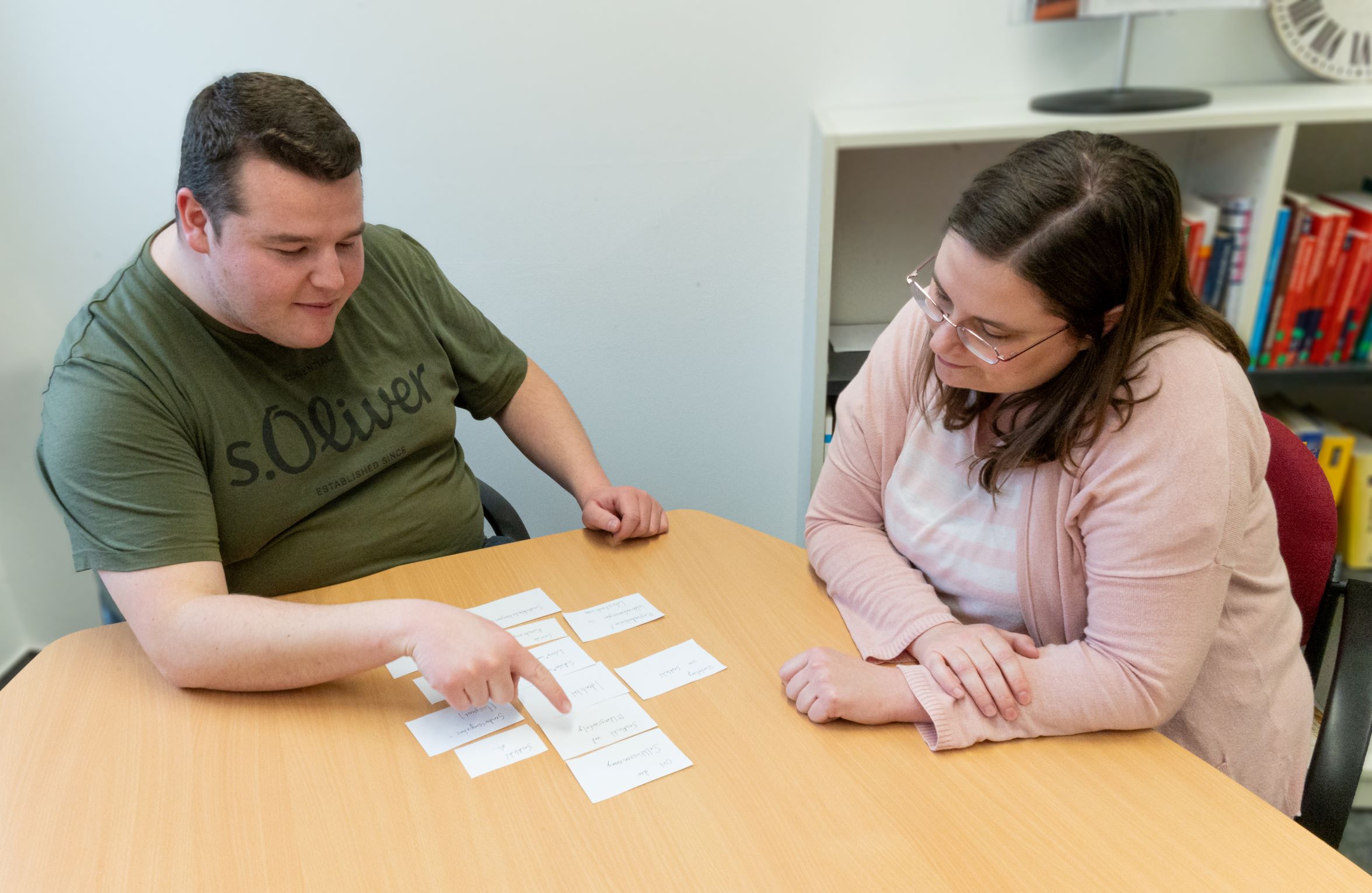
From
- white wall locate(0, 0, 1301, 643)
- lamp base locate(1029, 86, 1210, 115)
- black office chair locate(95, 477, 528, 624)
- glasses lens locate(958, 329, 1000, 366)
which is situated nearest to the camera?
glasses lens locate(958, 329, 1000, 366)

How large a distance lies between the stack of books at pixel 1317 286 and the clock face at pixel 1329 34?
253mm

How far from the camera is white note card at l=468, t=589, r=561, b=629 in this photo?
4.13 feet

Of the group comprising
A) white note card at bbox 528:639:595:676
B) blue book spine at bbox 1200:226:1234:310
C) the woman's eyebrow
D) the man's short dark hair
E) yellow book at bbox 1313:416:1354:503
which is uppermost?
the man's short dark hair

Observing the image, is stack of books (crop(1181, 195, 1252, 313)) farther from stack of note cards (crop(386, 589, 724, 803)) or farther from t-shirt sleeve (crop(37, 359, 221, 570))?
t-shirt sleeve (crop(37, 359, 221, 570))

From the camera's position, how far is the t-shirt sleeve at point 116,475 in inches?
44.7

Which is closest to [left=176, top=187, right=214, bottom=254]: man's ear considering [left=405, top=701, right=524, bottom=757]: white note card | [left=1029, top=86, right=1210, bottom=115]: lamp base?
[left=405, top=701, right=524, bottom=757]: white note card

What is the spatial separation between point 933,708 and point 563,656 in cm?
43

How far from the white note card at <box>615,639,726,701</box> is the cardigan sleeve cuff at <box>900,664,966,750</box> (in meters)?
0.22

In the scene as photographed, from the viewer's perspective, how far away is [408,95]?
1.97 m

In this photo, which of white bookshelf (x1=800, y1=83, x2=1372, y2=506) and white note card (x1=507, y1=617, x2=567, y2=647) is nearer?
white note card (x1=507, y1=617, x2=567, y2=647)

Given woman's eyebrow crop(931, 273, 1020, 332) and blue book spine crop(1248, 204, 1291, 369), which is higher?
woman's eyebrow crop(931, 273, 1020, 332)

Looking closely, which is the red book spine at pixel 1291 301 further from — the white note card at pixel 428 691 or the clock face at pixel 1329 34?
the white note card at pixel 428 691

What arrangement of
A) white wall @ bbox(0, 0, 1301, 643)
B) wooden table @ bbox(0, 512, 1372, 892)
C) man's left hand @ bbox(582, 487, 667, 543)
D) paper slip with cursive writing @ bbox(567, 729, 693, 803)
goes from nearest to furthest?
wooden table @ bbox(0, 512, 1372, 892), paper slip with cursive writing @ bbox(567, 729, 693, 803), man's left hand @ bbox(582, 487, 667, 543), white wall @ bbox(0, 0, 1301, 643)

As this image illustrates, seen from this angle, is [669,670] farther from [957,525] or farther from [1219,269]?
[1219,269]
